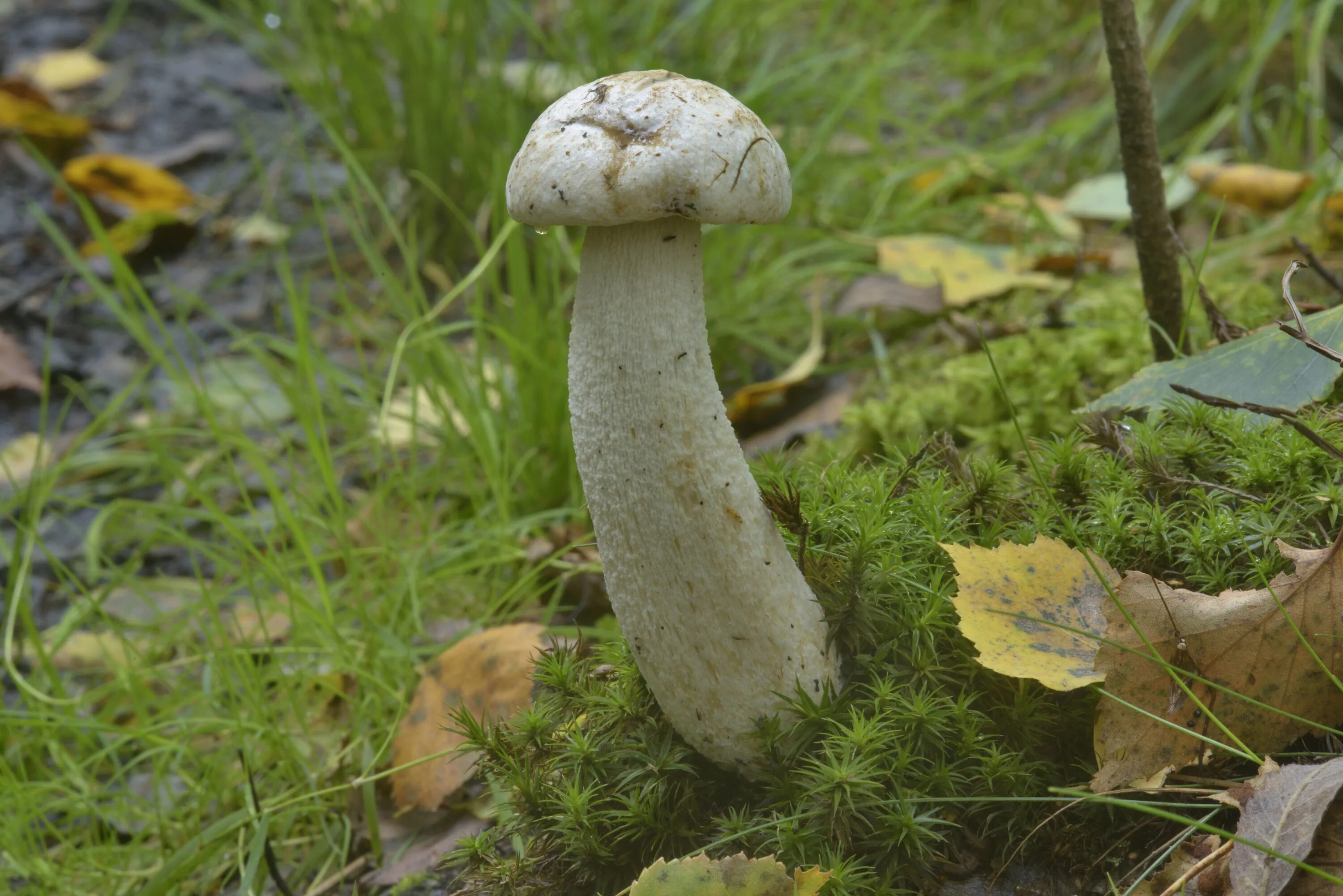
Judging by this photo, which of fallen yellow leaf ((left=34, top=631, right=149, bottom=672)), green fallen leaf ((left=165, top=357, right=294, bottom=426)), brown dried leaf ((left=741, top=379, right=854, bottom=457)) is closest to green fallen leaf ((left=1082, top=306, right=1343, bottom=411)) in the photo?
brown dried leaf ((left=741, top=379, right=854, bottom=457))

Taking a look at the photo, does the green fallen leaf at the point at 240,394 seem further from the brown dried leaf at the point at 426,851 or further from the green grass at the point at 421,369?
the brown dried leaf at the point at 426,851

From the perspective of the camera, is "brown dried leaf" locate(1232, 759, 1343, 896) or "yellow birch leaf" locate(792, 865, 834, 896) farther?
"yellow birch leaf" locate(792, 865, 834, 896)

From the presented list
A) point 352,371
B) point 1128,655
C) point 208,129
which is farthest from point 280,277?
point 1128,655

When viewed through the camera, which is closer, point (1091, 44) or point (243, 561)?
point (243, 561)

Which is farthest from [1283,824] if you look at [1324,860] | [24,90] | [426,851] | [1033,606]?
[24,90]

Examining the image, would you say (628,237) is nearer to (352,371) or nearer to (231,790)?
(231,790)

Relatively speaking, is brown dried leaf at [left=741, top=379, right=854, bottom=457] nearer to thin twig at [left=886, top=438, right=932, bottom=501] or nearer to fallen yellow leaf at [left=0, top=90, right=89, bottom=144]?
thin twig at [left=886, top=438, right=932, bottom=501]
